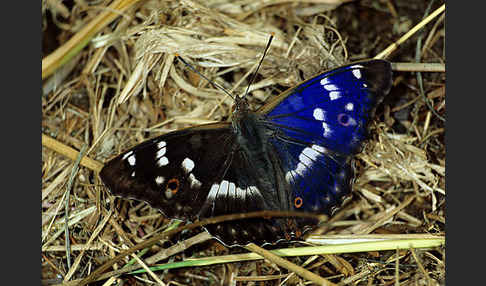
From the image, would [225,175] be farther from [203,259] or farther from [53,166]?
[53,166]

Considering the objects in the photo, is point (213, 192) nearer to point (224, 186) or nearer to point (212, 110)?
point (224, 186)

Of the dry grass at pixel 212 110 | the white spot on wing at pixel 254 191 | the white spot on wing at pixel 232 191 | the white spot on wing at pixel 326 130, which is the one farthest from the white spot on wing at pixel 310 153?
the dry grass at pixel 212 110

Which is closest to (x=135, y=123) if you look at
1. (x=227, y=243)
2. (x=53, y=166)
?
(x=53, y=166)

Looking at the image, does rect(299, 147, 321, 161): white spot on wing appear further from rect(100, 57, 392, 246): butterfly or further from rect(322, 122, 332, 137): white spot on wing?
rect(322, 122, 332, 137): white spot on wing

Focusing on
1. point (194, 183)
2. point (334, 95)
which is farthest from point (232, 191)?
point (334, 95)

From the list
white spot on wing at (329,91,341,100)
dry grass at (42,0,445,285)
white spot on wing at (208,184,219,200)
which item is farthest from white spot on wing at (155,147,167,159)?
white spot on wing at (329,91,341,100)
